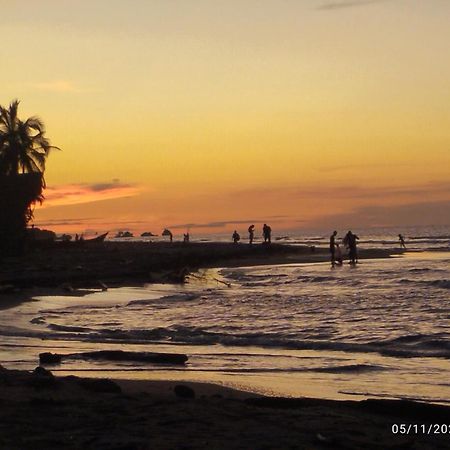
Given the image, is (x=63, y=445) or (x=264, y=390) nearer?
(x=63, y=445)

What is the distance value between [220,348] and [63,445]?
951cm

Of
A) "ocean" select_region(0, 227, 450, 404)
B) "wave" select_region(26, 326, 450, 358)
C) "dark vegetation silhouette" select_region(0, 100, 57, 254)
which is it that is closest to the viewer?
"ocean" select_region(0, 227, 450, 404)

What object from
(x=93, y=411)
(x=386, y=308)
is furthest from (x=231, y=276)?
(x=93, y=411)

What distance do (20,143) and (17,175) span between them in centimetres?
687

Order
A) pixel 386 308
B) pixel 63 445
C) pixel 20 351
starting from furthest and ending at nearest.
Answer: pixel 386 308
pixel 20 351
pixel 63 445

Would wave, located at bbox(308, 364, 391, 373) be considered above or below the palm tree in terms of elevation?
below

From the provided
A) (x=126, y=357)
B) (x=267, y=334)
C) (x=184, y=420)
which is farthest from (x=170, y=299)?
(x=184, y=420)

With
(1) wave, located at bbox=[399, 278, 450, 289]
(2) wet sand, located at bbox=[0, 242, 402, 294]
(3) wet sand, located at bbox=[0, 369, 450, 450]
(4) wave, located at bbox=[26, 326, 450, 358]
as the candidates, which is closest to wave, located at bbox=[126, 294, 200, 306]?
(2) wet sand, located at bbox=[0, 242, 402, 294]

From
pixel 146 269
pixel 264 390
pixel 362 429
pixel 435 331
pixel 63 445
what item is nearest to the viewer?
pixel 63 445

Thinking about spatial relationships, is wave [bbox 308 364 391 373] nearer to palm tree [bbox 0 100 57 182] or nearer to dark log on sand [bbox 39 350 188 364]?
dark log on sand [bbox 39 350 188 364]

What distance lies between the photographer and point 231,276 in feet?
142

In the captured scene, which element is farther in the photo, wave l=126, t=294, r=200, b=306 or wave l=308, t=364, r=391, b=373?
wave l=126, t=294, r=200, b=306

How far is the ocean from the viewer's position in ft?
41.3

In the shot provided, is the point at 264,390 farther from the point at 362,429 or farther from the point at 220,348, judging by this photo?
the point at 220,348
